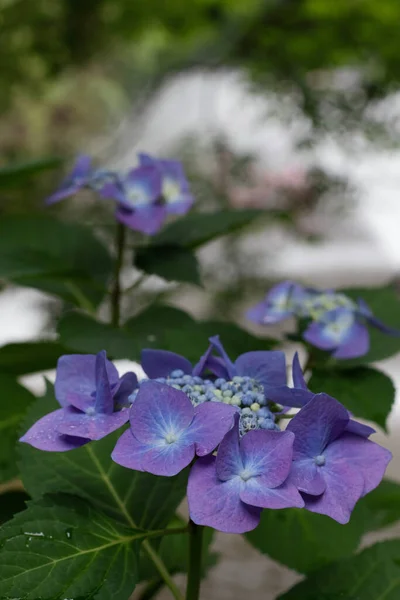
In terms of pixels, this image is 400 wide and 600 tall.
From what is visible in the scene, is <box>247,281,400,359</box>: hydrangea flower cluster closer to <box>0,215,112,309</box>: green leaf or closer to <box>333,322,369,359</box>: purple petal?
<box>333,322,369,359</box>: purple petal

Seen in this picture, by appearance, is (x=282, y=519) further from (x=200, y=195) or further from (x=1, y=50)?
(x=1, y=50)

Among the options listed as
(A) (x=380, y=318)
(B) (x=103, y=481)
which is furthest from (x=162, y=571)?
(A) (x=380, y=318)

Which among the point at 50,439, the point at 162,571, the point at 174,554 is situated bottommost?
the point at 174,554

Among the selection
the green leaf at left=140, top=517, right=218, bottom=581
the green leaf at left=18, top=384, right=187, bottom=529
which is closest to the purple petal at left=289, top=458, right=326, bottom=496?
the green leaf at left=18, top=384, right=187, bottom=529

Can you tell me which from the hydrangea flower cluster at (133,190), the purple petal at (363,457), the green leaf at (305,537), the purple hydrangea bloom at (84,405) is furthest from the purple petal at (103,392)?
the hydrangea flower cluster at (133,190)

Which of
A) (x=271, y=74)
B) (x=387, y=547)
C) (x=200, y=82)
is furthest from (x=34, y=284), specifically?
(x=200, y=82)

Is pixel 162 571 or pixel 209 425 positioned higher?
pixel 209 425

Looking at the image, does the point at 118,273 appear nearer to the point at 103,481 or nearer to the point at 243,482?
the point at 103,481

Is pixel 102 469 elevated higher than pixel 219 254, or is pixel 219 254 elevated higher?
pixel 102 469
